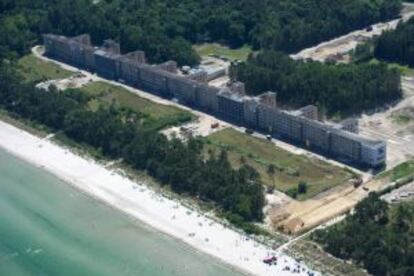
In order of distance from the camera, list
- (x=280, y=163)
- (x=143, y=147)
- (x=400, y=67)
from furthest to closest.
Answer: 1. (x=400, y=67)
2. (x=143, y=147)
3. (x=280, y=163)

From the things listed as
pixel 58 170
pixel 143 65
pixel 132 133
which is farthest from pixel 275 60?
pixel 58 170

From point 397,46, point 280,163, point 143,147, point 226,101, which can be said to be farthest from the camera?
point 397,46

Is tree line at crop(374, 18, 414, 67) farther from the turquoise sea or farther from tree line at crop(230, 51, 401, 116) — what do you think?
the turquoise sea

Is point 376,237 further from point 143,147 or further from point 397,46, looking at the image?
point 397,46

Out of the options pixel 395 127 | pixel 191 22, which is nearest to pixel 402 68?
pixel 395 127

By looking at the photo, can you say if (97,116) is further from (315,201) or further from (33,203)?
(315,201)

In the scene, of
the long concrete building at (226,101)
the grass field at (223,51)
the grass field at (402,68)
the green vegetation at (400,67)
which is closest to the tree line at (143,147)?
the long concrete building at (226,101)
